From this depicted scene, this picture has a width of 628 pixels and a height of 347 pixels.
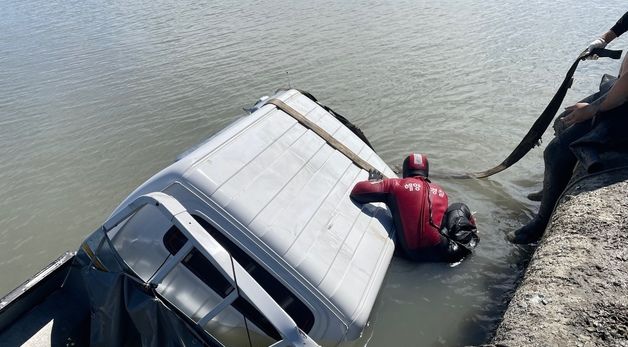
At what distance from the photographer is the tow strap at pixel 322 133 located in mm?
5500

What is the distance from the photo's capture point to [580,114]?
183 inches

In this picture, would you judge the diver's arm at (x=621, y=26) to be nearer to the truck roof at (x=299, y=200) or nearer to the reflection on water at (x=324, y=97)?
the reflection on water at (x=324, y=97)

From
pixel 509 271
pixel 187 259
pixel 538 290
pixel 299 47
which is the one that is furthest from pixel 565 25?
pixel 187 259

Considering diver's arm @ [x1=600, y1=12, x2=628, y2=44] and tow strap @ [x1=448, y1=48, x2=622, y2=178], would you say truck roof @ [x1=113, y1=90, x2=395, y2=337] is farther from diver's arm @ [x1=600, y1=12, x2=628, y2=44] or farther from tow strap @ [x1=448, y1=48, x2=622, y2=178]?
diver's arm @ [x1=600, y1=12, x2=628, y2=44]

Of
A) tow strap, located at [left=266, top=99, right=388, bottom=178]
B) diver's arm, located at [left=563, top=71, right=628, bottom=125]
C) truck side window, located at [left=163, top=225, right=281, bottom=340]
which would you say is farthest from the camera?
tow strap, located at [left=266, top=99, right=388, bottom=178]

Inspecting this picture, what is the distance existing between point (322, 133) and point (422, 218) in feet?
5.18

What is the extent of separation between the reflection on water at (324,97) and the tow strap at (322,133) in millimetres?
1356

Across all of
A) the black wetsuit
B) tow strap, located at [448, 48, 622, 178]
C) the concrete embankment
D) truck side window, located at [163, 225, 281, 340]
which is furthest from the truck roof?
the black wetsuit

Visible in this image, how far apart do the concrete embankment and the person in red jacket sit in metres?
1.14

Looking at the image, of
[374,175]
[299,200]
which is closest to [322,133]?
[374,175]

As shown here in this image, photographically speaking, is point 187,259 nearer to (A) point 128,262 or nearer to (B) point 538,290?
(A) point 128,262

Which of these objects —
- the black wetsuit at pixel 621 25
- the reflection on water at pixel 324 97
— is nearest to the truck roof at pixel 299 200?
the reflection on water at pixel 324 97

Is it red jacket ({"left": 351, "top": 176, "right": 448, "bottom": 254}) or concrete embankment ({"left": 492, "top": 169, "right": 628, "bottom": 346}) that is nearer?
concrete embankment ({"left": 492, "top": 169, "right": 628, "bottom": 346})

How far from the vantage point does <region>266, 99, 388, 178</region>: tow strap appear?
550 cm
